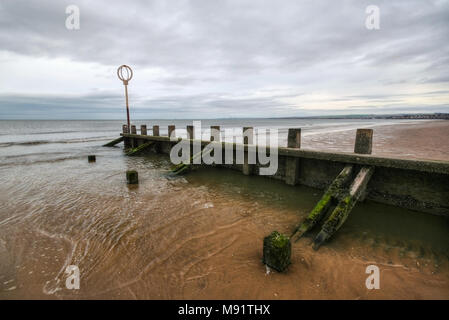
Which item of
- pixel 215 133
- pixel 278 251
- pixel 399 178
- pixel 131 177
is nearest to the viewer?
pixel 278 251

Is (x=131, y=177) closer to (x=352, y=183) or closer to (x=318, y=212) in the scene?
(x=318, y=212)

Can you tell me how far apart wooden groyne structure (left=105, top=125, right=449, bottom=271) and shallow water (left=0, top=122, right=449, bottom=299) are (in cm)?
24

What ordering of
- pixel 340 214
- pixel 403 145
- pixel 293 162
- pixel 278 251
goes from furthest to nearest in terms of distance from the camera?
1. pixel 403 145
2. pixel 293 162
3. pixel 340 214
4. pixel 278 251

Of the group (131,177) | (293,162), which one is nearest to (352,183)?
(293,162)

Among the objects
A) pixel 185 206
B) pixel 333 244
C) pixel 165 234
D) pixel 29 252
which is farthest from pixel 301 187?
pixel 29 252

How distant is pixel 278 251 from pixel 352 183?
2.40 meters

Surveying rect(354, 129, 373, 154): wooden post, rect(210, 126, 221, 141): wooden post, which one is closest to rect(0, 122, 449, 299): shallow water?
rect(354, 129, 373, 154): wooden post

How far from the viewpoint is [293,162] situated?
20.9 ft

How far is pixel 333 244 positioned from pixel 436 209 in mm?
2518

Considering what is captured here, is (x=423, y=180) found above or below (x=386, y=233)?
above

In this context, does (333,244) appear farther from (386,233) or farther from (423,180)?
(423,180)

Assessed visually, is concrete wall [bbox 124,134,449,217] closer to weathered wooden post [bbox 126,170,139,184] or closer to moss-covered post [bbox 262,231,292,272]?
moss-covered post [bbox 262,231,292,272]

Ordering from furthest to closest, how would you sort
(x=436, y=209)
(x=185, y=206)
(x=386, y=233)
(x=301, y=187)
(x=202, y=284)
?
(x=301, y=187) → (x=185, y=206) → (x=436, y=209) → (x=386, y=233) → (x=202, y=284)

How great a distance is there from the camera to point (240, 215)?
4.91m
